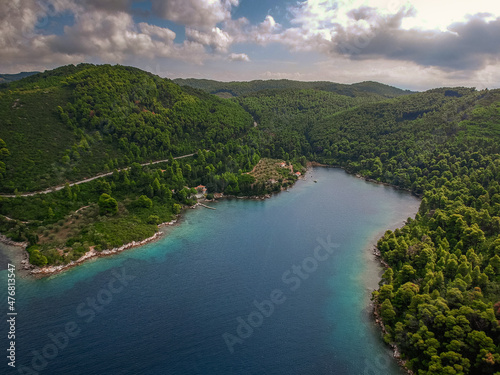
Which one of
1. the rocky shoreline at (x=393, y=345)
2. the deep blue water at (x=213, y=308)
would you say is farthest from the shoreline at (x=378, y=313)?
the deep blue water at (x=213, y=308)

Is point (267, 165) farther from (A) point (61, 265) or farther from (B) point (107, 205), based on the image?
(A) point (61, 265)

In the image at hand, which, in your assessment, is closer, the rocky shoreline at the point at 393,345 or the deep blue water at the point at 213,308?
the deep blue water at the point at 213,308

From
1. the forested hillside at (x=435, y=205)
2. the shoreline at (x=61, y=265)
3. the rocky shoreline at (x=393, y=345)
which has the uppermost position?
the forested hillside at (x=435, y=205)

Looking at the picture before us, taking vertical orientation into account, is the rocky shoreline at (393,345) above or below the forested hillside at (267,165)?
below

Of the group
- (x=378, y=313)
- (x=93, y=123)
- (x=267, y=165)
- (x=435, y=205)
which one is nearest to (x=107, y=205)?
(x=93, y=123)

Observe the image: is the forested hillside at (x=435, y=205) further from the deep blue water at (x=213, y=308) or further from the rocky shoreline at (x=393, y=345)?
the deep blue water at (x=213, y=308)

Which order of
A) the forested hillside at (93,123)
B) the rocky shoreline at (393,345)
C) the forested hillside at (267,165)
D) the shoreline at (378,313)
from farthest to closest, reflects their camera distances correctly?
the forested hillside at (93,123), the forested hillside at (267,165), the shoreline at (378,313), the rocky shoreline at (393,345)

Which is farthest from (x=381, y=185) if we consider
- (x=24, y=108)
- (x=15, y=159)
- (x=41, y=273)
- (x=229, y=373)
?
(x=24, y=108)
